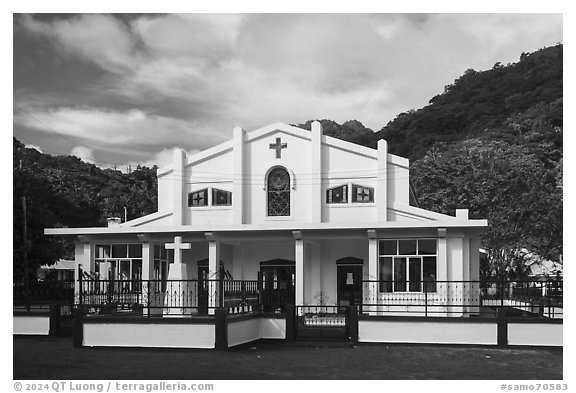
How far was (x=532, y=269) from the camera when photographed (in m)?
39.1

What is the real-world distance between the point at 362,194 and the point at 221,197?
4727 millimetres

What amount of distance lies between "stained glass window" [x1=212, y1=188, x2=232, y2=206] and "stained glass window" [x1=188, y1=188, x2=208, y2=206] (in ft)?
0.91

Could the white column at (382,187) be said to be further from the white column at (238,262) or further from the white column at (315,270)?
the white column at (238,262)

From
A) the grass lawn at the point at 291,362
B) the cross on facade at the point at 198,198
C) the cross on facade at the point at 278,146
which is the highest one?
the cross on facade at the point at 278,146

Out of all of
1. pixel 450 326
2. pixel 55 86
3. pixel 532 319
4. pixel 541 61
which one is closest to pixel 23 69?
pixel 55 86

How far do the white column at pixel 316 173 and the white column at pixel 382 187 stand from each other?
1828 millimetres

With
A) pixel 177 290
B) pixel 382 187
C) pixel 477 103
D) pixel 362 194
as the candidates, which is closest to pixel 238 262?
pixel 362 194

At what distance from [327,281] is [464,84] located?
122 ft

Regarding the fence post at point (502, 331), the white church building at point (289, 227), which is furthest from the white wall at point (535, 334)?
the white church building at point (289, 227)

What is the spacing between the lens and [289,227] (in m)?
22.0

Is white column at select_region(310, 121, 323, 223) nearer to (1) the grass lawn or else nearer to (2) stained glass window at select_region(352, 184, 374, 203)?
(2) stained glass window at select_region(352, 184, 374, 203)

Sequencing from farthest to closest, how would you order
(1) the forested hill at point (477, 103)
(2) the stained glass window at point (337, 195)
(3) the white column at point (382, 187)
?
1. (1) the forested hill at point (477, 103)
2. (2) the stained glass window at point (337, 195)
3. (3) the white column at point (382, 187)

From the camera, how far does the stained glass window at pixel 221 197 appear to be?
24.5 m
